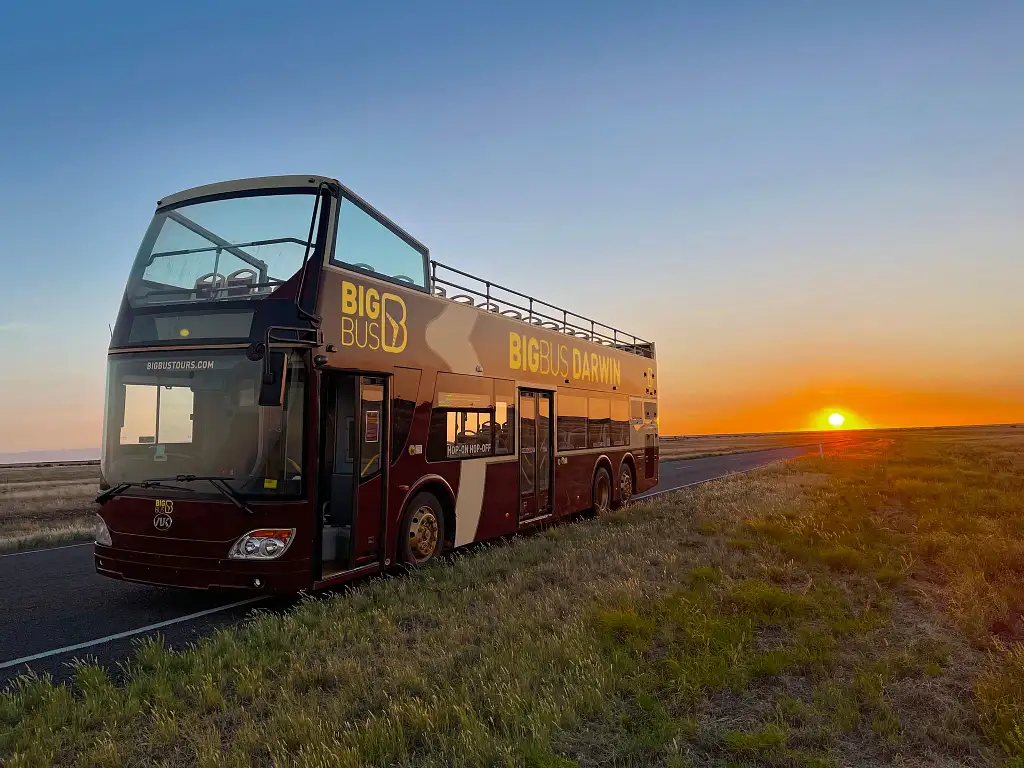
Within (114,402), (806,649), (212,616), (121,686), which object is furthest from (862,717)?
(114,402)

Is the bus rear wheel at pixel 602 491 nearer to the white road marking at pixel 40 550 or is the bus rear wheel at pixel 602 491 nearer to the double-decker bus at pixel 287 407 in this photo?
the double-decker bus at pixel 287 407

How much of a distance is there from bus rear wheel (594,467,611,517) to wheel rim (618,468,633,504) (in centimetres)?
71

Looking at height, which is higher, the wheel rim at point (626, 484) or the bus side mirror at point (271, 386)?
the bus side mirror at point (271, 386)

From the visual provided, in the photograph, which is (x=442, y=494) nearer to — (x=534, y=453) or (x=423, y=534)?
(x=423, y=534)

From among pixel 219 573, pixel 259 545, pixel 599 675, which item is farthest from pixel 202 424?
pixel 599 675

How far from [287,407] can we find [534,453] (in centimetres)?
552

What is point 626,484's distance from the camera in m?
15.9

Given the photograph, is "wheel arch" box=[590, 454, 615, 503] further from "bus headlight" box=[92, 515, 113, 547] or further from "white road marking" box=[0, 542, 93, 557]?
"white road marking" box=[0, 542, 93, 557]

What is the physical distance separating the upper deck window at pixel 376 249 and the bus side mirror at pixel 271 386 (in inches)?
60.2

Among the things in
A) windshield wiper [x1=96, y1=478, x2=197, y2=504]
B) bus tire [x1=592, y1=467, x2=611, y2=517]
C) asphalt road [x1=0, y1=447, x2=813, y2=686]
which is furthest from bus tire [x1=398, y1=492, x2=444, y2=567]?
bus tire [x1=592, y1=467, x2=611, y2=517]

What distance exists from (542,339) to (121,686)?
8533mm

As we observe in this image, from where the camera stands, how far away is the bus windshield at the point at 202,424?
6699 millimetres

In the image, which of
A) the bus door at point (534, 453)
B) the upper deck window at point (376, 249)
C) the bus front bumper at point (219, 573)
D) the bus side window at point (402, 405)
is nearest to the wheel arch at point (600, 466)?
the bus door at point (534, 453)

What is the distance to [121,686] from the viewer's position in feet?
16.9
